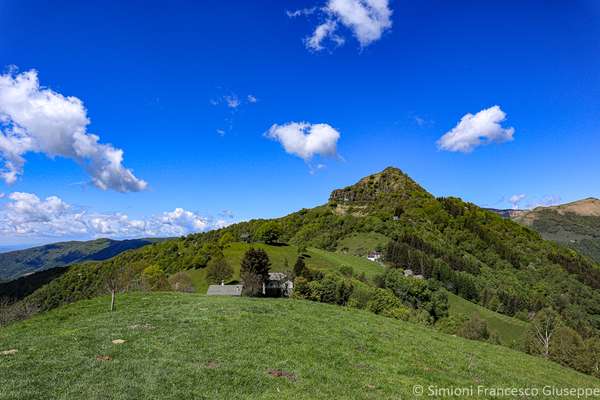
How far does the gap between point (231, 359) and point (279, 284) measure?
91342 mm

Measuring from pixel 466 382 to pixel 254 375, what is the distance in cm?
1056

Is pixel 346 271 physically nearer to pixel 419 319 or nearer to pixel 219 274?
pixel 219 274

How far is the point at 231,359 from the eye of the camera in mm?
17109

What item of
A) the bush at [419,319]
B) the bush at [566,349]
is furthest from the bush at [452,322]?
the bush at [566,349]

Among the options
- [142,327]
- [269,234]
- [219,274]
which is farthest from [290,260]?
[142,327]

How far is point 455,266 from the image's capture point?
181000 millimetres

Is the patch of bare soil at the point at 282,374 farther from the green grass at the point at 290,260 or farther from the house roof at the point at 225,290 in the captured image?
the green grass at the point at 290,260

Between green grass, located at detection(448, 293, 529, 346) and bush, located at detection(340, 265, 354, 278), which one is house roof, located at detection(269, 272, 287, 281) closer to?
bush, located at detection(340, 265, 354, 278)

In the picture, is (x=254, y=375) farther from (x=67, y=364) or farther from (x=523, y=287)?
(x=523, y=287)

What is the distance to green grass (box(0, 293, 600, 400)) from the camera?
1353 cm

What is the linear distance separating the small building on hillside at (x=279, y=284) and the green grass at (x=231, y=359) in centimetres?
6250

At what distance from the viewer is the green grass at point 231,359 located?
13.5 metres

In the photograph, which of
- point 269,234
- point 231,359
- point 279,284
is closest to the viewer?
point 231,359

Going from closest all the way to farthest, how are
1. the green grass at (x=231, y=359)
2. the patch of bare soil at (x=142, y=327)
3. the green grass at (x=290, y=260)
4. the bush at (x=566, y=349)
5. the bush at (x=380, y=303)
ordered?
the green grass at (x=231, y=359) → the patch of bare soil at (x=142, y=327) → the bush at (x=566, y=349) → the bush at (x=380, y=303) → the green grass at (x=290, y=260)
